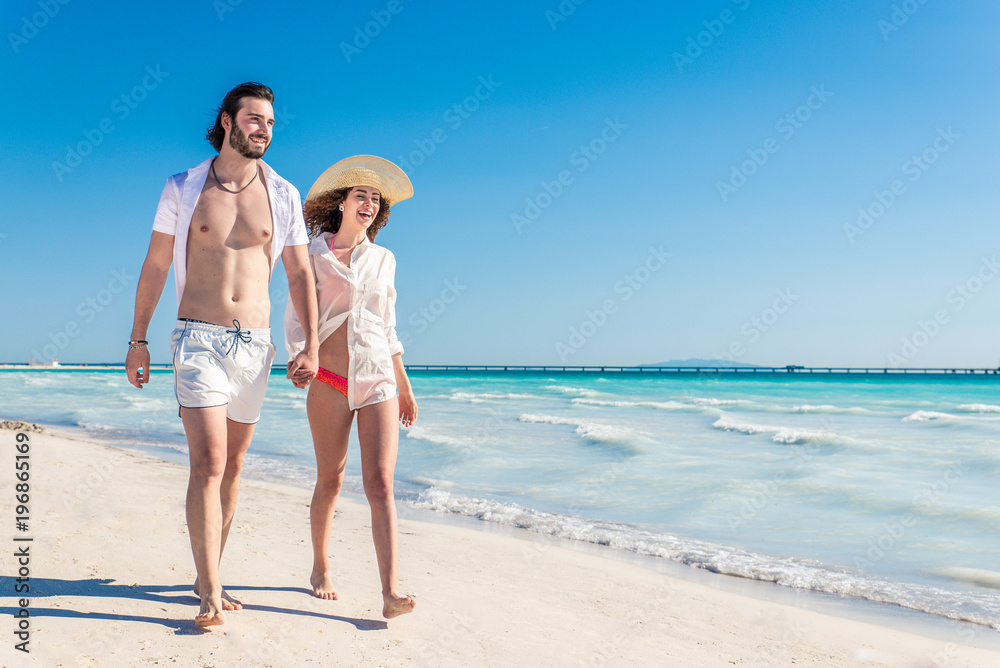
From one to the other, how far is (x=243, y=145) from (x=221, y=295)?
1.95 feet

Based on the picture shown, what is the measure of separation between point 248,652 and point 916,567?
4.73 metres

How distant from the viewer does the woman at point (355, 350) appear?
2.78 meters

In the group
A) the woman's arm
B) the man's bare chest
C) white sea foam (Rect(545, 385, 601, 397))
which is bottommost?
white sea foam (Rect(545, 385, 601, 397))

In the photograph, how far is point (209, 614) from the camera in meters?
2.39

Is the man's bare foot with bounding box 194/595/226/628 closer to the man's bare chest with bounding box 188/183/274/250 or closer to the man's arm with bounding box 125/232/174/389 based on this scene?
the man's arm with bounding box 125/232/174/389

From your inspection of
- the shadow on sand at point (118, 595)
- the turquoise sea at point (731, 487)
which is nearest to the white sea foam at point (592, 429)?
the turquoise sea at point (731, 487)

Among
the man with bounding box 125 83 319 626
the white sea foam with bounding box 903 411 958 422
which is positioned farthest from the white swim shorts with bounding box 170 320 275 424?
the white sea foam with bounding box 903 411 958 422

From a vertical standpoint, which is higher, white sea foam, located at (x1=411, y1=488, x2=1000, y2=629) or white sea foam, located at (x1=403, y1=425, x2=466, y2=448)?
white sea foam, located at (x1=411, y1=488, x2=1000, y2=629)

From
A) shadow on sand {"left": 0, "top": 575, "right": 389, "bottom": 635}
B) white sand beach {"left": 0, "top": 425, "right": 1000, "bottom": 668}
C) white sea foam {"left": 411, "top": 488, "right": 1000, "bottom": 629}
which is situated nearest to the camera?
white sand beach {"left": 0, "top": 425, "right": 1000, "bottom": 668}

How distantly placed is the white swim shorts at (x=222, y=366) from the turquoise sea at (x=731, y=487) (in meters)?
3.43

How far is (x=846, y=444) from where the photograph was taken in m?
12.3

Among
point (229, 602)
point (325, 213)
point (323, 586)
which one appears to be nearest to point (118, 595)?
point (229, 602)

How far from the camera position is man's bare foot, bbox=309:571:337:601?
297 cm

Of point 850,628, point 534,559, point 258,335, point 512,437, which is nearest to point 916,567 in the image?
point 850,628
